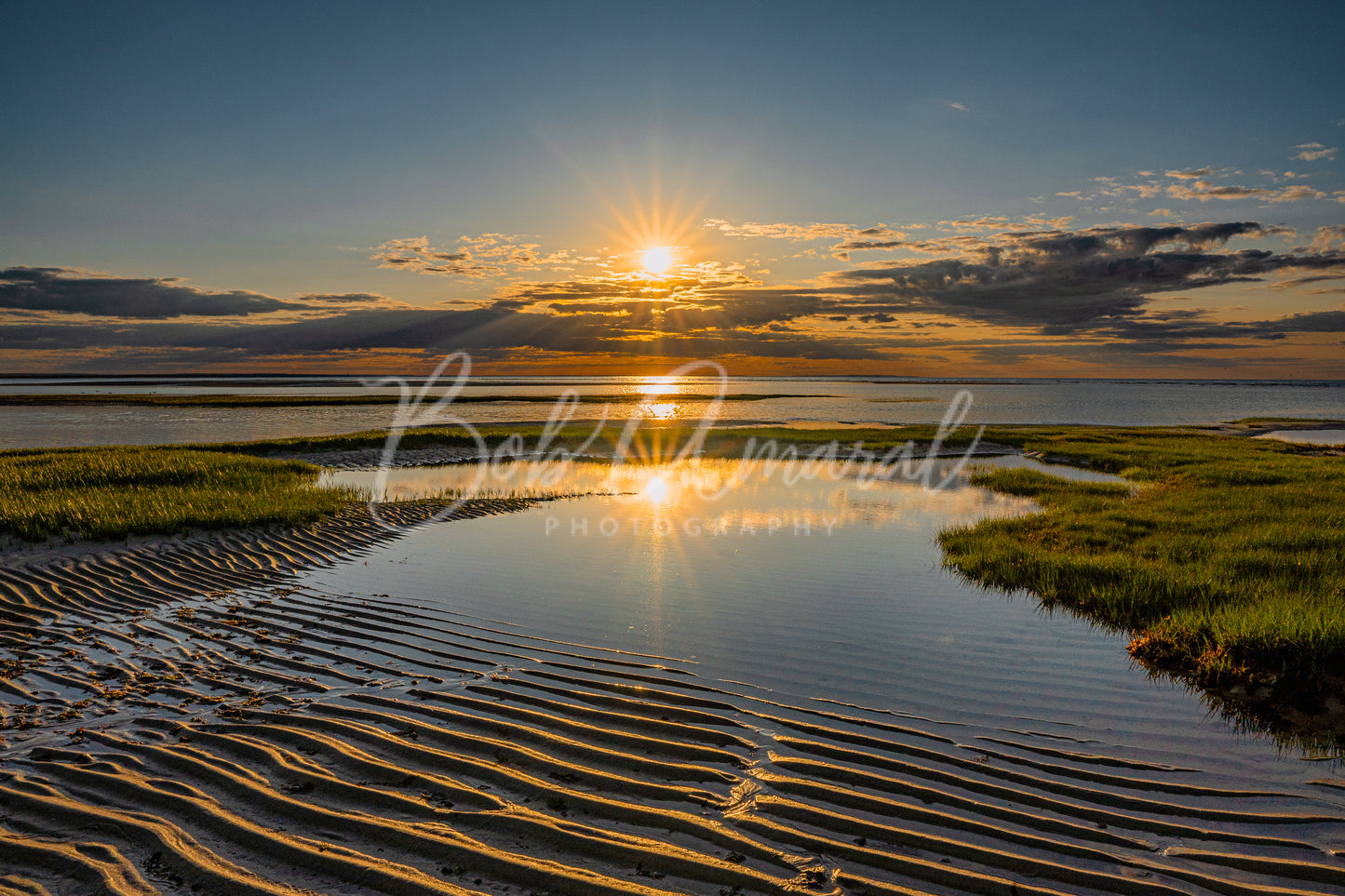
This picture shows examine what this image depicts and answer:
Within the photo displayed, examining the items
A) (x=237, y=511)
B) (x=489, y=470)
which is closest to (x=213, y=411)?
(x=489, y=470)

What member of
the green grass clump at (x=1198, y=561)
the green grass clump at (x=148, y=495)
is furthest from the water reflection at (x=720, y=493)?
the green grass clump at (x=148, y=495)

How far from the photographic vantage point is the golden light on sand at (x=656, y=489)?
18.9 m

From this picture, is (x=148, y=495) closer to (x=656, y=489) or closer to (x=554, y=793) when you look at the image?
(x=656, y=489)

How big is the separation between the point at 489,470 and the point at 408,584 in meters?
15.1

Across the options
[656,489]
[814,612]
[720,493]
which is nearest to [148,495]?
[656,489]

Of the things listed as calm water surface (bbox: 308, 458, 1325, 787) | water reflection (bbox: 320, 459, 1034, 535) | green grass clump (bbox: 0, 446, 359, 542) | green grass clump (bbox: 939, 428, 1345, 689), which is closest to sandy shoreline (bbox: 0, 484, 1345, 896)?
calm water surface (bbox: 308, 458, 1325, 787)

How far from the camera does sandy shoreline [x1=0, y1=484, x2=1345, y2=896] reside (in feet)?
12.1

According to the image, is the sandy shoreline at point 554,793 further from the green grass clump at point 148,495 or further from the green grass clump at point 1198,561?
the green grass clump at point 148,495

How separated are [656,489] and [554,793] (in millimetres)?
16184

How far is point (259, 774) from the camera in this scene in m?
4.61

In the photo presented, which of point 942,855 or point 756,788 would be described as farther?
point 756,788

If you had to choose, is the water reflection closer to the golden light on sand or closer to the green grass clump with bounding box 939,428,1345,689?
the golden light on sand

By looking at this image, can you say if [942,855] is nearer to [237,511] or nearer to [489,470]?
[237,511]

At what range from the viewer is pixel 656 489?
20.6 meters
